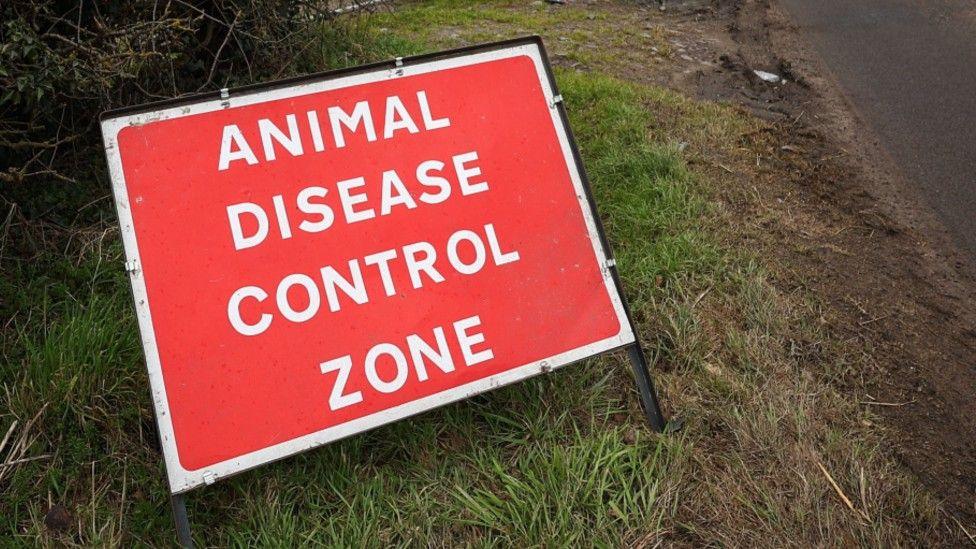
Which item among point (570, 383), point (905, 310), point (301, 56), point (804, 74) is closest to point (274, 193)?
point (570, 383)

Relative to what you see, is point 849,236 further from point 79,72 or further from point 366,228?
point 79,72

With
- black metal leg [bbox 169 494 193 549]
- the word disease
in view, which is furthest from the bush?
black metal leg [bbox 169 494 193 549]

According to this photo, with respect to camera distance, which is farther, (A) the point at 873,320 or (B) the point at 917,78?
(B) the point at 917,78

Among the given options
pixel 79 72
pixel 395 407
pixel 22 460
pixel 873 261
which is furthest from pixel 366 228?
pixel 873 261

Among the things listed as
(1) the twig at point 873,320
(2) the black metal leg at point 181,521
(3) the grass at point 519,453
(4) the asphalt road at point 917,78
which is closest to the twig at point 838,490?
(3) the grass at point 519,453

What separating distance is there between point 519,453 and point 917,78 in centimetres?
455

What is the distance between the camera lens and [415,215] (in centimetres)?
204

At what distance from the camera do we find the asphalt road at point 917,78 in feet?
11.6

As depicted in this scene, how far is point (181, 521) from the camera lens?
173cm

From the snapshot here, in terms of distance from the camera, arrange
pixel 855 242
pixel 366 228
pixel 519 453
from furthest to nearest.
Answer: pixel 855 242, pixel 519 453, pixel 366 228

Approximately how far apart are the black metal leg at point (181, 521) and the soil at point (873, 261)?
216 cm

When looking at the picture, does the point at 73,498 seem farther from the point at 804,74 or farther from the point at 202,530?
the point at 804,74

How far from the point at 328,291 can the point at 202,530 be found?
765mm

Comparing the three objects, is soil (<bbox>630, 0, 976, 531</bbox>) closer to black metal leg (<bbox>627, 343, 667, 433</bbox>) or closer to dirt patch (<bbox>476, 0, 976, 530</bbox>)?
dirt patch (<bbox>476, 0, 976, 530</bbox>)
